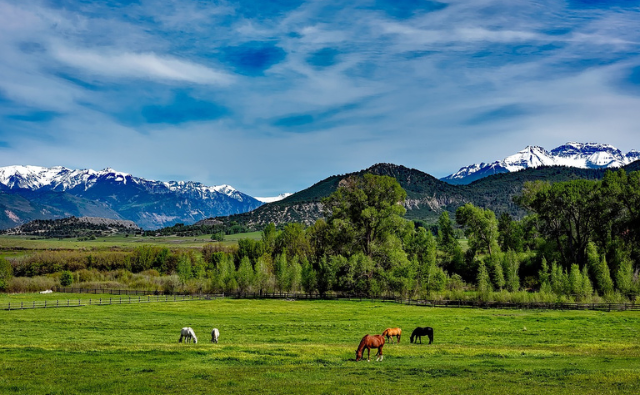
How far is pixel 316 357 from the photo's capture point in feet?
88.4

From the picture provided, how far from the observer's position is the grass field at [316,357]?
64.3 feet

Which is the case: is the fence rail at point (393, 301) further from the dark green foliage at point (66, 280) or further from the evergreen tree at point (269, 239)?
the dark green foliage at point (66, 280)

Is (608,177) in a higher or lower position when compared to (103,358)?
higher

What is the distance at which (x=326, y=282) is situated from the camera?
85.4m

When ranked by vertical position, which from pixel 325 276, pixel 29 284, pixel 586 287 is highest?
pixel 325 276

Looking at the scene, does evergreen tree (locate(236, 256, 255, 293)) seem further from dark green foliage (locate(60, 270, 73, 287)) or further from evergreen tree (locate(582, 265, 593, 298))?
evergreen tree (locate(582, 265, 593, 298))

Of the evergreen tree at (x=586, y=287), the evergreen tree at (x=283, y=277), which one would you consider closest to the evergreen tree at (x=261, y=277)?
the evergreen tree at (x=283, y=277)

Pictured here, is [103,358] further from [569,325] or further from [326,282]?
[326,282]

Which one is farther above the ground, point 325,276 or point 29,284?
point 325,276

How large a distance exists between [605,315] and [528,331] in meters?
19.9

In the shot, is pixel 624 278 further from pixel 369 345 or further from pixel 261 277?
pixel 261 277

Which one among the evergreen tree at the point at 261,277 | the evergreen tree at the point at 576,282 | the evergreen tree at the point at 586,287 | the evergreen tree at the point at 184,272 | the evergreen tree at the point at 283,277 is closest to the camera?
the evergreen tree at the point at 586,287

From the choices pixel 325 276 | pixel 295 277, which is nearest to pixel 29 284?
pixel 295 277

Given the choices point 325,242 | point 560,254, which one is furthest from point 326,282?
point 560,254
